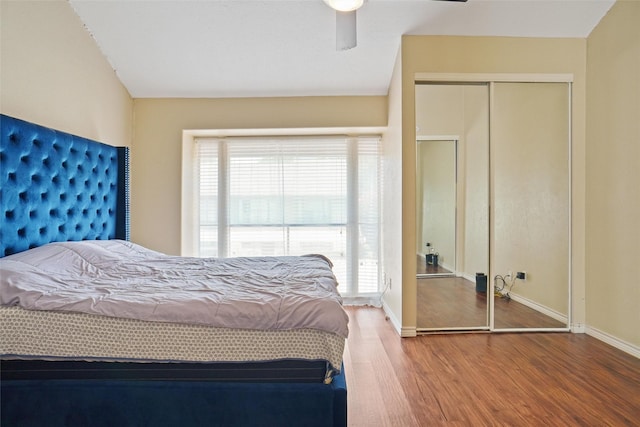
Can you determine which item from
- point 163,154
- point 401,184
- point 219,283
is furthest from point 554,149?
point 163,154

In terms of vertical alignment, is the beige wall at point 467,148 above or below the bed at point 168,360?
above

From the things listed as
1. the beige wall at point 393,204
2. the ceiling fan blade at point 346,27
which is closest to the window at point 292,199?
the beige wall at point 393,204

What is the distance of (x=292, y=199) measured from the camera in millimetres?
3809

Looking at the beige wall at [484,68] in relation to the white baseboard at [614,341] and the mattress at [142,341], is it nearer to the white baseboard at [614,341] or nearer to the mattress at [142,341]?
the white baseboard at [614,341]

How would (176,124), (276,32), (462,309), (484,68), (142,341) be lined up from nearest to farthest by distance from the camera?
(142,341) < (276,32) < (484,68) < (462,309) < (176,124)

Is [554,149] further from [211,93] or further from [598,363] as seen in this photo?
[211,93]

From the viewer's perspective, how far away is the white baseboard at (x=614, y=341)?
242 cm

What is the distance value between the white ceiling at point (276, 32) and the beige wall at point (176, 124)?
21 centimetres

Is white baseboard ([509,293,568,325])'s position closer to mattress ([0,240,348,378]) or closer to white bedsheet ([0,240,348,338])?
white bedsheet ([0,240,348,338])

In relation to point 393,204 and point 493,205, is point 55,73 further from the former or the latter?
point 493,205

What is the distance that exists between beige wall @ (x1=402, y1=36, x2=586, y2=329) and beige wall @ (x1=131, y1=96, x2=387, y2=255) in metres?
0.68

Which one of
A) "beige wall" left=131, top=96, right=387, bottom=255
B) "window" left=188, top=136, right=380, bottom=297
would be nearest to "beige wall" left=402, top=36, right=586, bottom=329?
"beige wall" left=131, top=96, right=387, bottom=255

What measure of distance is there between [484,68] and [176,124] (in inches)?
112

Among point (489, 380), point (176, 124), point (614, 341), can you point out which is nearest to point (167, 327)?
point (489, 380)
